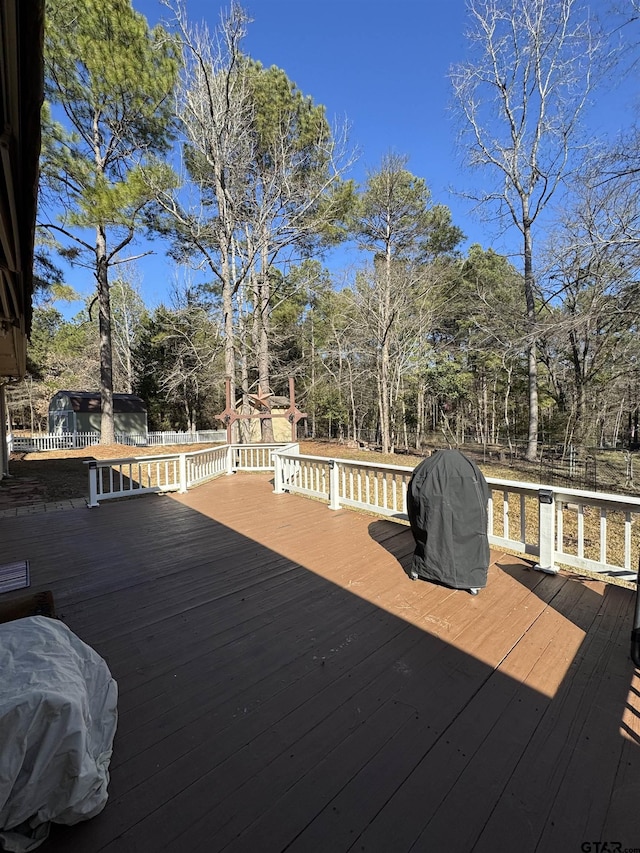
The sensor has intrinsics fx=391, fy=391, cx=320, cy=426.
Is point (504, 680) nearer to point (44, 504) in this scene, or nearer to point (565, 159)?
point (44, 504)

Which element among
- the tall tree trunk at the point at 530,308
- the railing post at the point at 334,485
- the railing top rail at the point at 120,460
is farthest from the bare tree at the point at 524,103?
the railing top rail at the point at 120,460

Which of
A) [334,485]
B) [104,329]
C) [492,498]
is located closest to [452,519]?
[492,498]

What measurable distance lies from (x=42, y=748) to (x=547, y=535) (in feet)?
10.5

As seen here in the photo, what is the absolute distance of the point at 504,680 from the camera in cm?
182

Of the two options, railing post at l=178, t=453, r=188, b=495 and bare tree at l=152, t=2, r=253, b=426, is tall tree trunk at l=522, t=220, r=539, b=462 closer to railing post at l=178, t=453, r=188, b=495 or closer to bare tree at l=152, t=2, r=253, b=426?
bare tree at l=152, t=2, r=253, b=426

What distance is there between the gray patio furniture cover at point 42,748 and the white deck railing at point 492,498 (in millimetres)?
2992

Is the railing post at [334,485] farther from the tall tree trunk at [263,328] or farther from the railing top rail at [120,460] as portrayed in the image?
the tall tree trunk at [263,328]

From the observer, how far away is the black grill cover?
2.64 metres

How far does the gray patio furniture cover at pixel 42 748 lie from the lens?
105 cm

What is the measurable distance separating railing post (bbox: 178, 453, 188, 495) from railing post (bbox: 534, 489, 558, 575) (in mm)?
5323

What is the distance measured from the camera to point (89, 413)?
A: 19.3 metres

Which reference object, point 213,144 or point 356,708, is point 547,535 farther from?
point 213,144

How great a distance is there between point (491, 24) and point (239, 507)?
14249 millimetres

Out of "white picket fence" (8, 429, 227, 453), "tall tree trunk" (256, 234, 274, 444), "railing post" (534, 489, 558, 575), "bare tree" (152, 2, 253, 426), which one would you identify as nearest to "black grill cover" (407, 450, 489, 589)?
"railing post" (534, 489, 558, 575)
